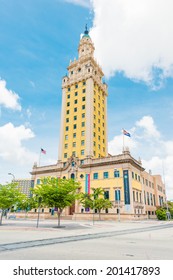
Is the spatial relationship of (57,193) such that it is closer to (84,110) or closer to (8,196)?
(8,196)

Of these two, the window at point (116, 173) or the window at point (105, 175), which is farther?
the window at point (105, 175)

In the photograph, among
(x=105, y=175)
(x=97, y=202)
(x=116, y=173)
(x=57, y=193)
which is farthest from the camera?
(x=105, y=175)

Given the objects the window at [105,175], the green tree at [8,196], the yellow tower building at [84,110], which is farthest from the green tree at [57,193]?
the yellow tower building at [84,110]

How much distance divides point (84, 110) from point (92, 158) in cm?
1501

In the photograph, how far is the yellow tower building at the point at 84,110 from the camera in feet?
186

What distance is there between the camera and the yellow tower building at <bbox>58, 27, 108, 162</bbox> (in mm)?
56812

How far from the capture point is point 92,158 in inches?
2078

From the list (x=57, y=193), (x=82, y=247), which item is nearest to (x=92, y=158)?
(x=57, y=193)

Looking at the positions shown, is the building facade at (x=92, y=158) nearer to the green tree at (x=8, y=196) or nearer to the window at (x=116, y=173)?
the window at (x=116, y=173)

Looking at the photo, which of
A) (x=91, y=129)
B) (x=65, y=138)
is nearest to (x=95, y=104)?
(x=91, y=129)

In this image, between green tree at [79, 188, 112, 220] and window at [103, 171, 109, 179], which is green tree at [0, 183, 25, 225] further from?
window at [103, 171, 109, 179]

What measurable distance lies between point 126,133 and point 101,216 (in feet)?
61.0

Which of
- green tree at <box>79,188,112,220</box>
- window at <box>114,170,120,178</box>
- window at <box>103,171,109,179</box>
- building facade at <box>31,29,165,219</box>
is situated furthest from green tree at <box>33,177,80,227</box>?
window at <box>103,171,109,179</box>
